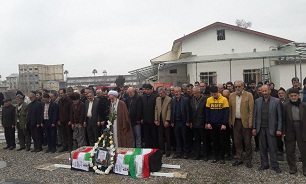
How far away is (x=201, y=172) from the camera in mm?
6004

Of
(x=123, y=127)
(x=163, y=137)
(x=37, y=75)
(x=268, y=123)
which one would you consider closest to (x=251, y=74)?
(x=163, y=137)

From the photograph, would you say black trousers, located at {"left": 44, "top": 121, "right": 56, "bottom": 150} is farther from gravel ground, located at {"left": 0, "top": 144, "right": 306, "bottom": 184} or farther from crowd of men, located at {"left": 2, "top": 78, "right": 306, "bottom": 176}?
gravel ground, located at {"left": 0, "top": 144, "right": 306, "bottom": 184}

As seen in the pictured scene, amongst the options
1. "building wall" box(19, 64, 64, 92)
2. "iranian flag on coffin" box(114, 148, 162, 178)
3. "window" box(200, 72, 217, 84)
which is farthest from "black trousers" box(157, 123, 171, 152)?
"building wall" box(19, 64, 64, 92)

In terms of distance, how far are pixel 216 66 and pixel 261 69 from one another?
3112mm

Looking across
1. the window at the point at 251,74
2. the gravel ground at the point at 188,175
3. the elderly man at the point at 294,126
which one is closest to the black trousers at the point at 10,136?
the gravel ground at the point at 188,175

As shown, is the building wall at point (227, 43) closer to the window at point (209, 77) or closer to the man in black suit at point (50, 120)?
the window at point (209, 77)

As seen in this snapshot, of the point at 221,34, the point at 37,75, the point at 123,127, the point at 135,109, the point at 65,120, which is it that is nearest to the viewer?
the point at 123,127

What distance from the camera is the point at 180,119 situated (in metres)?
7.17

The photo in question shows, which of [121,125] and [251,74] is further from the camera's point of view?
[251,74]

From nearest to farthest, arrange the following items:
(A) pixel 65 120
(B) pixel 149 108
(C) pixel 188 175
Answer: (C) pixel 188 175 → (B) pixel 149 108 → (A) pixel 65 120

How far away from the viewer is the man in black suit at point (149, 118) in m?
7.60

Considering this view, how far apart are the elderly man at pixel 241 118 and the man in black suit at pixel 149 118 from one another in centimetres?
218

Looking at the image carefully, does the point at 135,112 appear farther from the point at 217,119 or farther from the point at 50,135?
the point at 50,135

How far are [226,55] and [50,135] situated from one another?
15887mm
